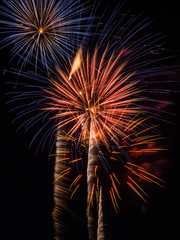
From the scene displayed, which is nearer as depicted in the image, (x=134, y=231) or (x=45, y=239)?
(x=134, y=231)

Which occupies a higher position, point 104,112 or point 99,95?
point 99,95

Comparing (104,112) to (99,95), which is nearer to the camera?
(99,95)

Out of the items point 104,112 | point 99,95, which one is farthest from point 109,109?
point 99,95

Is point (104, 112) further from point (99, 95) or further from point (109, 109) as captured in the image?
point (99, 95)

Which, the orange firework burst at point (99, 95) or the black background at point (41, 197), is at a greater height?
the orange firework burst at point (99, 95)

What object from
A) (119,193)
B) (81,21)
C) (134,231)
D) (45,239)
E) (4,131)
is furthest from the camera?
(45,239)

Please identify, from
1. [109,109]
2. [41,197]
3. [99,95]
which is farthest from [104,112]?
[41,197]

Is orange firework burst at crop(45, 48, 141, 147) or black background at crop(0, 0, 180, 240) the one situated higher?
orange firework burst at crop(45, 48, 141, 147)

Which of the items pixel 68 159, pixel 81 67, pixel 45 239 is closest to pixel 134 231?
pixel 68 159

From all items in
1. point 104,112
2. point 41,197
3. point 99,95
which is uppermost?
point 99,95

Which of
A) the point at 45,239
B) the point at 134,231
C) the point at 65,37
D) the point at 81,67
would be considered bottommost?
the point at 45,239

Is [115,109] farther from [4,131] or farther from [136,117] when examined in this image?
[4,131]
